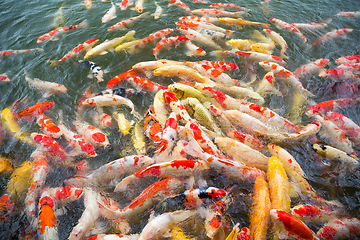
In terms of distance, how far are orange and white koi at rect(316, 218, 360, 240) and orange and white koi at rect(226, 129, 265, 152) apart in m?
1.39

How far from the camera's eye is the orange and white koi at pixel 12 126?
13.6 feet

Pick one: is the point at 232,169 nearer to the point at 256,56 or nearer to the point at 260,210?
the point at 260,210

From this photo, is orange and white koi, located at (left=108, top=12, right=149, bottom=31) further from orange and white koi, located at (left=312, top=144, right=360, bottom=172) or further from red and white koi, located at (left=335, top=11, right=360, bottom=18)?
red and white koi, located at (left=335, top=11, right=360, bottom=18)

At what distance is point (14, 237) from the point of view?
115 inches

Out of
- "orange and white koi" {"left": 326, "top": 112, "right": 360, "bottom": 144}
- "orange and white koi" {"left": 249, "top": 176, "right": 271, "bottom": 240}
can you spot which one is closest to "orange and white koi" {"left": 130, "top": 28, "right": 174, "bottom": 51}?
"orange and white koi" {"left": 326, "top": 112, "right": 360, "bottom": 144}

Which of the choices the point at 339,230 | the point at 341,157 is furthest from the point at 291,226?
the point at 341,157

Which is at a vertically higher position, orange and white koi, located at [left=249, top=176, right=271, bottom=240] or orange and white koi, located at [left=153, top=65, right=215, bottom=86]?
orange and white koi, located at [left=153, top=65, right=215, bottom=86]

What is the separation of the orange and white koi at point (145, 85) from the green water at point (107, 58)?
250mm

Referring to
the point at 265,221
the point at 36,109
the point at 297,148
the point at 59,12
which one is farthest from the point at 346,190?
the point at 59,12

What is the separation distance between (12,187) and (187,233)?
293cm

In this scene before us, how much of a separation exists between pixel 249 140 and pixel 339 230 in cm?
171

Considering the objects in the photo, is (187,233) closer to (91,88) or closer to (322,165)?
(322,165)

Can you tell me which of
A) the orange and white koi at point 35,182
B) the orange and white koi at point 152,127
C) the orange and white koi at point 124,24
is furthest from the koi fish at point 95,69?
the orange and white koi at point 35,182

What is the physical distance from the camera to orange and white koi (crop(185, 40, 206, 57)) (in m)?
5.72
